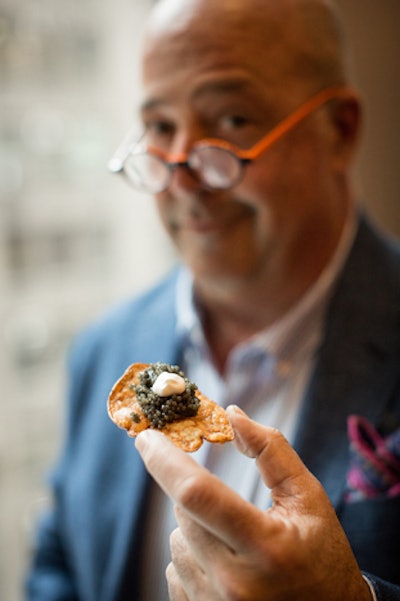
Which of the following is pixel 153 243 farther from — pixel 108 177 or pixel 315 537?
pixel 315 537

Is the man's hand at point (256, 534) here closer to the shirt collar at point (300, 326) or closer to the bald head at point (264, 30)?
the shirt collar at point (300, 326)

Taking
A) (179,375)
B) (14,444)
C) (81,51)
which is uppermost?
(81,51)

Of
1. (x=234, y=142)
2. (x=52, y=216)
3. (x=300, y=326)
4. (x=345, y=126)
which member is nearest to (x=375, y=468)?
(x=300, y=326)

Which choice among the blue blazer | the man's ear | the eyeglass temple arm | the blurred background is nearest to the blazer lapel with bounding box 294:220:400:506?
the blue blazer

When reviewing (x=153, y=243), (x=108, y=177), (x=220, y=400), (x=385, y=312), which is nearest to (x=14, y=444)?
(x=153, y=243)

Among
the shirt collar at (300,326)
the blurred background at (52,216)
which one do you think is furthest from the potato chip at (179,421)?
the blurred background at (52,216)

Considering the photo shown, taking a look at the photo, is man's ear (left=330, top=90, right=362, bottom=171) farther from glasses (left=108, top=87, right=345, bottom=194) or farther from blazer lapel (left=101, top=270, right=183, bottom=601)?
blazer lapel (left=101, top=270, right=183, bottom=601)

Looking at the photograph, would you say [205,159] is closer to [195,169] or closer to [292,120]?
[195,169]
